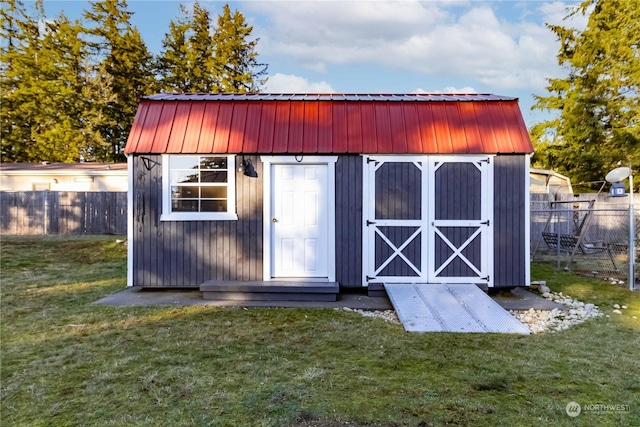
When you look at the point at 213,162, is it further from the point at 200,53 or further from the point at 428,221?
the point at 200,53

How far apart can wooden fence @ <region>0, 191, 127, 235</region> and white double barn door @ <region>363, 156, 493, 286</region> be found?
11.4 meters

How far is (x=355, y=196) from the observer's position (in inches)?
233

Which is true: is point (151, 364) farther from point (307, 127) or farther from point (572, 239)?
point (572, 239)

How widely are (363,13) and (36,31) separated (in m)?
20.0

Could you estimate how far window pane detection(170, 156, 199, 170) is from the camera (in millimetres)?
5941

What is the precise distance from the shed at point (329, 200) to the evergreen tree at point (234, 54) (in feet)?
59.1

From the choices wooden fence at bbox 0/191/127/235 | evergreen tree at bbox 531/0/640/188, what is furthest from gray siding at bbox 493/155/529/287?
wooden fence at bbox 0/191/127/235

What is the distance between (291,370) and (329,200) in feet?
10.5

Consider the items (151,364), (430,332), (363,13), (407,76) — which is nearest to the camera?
(151,364)

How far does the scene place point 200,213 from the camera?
19.6ft

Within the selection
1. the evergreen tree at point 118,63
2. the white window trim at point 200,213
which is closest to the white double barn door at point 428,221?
the white window trim at point 200,213

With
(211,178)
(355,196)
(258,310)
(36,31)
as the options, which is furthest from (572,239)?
(36,31)

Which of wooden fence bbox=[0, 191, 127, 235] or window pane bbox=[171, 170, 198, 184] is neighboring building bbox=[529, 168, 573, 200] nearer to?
window pane bbox=[171, 170, 198, 184]

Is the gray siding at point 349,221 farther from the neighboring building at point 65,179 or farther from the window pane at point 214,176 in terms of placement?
the neighboring building at point 65,179
